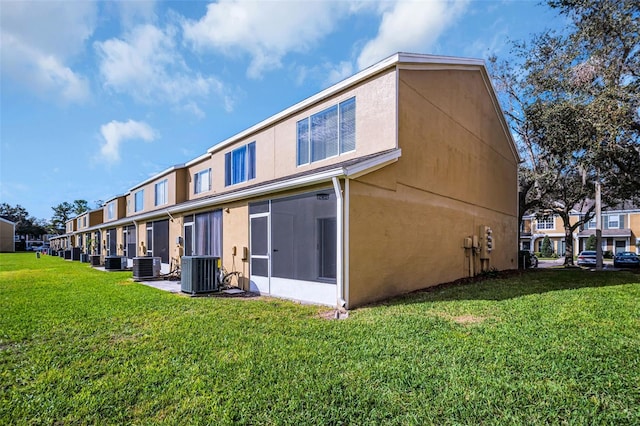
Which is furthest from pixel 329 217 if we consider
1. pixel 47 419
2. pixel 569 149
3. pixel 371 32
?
pixel 569 149

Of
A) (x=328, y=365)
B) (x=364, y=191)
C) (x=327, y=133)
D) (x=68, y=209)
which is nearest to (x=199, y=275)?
(x=364, y=191)

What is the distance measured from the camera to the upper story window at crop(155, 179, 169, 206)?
65.8 ft

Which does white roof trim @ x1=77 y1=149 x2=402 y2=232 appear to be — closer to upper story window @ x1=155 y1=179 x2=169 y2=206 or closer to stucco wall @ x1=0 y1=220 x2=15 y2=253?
upper story window @ x1=155 y1=179 x2=169 y2=206

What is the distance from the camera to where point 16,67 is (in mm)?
12977

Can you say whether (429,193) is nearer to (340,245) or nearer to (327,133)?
(327,133)

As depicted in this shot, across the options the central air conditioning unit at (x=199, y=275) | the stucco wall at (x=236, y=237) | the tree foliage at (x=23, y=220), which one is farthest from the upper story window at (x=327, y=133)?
the tree foliage at (x=23, y=220)

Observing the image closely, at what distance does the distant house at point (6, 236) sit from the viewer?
56.5 meters

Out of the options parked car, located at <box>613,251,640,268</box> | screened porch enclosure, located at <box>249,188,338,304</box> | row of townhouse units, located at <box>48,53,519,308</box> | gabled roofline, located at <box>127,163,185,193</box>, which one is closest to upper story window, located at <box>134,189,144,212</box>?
gabled roofline, located at <box>127,163,185,193</box>

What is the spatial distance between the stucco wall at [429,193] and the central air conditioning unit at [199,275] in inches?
182

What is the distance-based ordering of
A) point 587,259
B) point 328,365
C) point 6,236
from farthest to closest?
point 6,236 → point 587,259 → point 328,365

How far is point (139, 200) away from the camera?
24.7 metres

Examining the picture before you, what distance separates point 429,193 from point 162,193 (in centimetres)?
1651

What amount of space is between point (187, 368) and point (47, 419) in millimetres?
1353

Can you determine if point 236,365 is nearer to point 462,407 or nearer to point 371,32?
point 462,407
